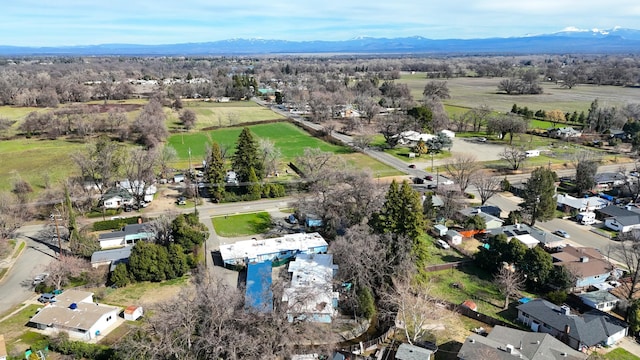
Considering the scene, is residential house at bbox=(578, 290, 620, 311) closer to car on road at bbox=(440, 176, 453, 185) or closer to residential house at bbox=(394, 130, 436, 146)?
car on road at bbox=(440, 176, 453, 185)

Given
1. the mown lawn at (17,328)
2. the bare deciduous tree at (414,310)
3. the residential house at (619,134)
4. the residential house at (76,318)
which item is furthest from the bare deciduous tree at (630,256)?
the residential house at (619,134)

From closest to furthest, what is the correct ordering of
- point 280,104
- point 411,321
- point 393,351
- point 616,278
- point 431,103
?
point 393,351 < point 411,321 < point 616,278 < point 431,103 < point 280,104

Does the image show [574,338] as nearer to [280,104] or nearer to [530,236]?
[530,236]

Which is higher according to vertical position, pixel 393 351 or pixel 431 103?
pixel 431 103

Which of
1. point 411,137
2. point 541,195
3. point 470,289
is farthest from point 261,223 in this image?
point 411,137

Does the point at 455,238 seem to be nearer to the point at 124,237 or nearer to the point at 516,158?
the point at 516,158

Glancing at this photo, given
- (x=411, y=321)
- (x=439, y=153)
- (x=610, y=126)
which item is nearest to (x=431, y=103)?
(x=439, y=153)

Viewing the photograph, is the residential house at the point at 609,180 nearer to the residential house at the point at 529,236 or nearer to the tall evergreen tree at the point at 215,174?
the residential house at the point at 529,236
